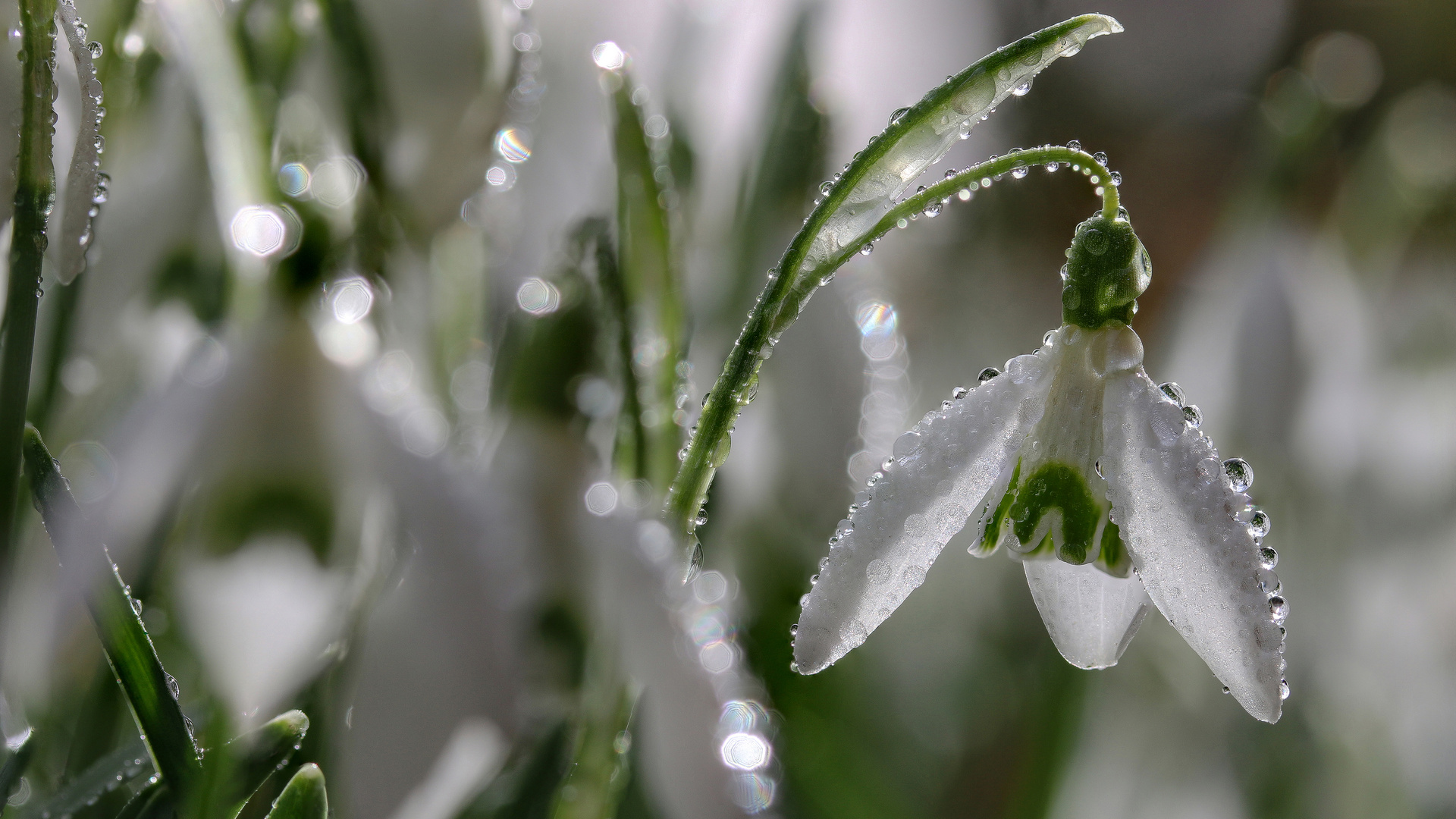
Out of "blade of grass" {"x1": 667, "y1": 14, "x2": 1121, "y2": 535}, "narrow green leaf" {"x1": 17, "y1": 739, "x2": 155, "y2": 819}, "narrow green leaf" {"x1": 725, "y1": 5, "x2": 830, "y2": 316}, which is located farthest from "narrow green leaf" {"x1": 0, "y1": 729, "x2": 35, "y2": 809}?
"narrow green leaf" {"x1": 725, "y1": 5, "x2": 830, "y2": 316}

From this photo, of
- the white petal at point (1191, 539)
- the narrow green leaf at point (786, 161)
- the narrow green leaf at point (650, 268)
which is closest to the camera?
the white petal at point (1191, 539)

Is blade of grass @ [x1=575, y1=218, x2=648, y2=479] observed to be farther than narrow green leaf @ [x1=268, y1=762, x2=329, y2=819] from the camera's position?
Yes

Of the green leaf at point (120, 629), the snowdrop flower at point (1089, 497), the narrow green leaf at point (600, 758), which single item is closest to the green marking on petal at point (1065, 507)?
the snowdrop flower at point (1089, 497)

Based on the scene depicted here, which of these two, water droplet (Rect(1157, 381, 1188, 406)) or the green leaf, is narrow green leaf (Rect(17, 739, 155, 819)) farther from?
water droplet (Rect(1157, 381, 1188, 406))

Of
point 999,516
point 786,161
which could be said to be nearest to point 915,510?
point 999,516

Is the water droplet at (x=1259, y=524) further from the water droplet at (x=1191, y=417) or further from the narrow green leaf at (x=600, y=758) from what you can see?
the narrow green leaf at (x=600, y=758)

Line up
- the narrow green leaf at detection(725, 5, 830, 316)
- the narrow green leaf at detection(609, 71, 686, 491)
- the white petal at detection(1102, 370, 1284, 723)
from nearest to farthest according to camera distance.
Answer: the white petal at detection(1102, 370, 1284, 723)
the narrow green leaf at detection(609, 71, 686, 491)
the narrow green leaf at detection(725, 5, 830, 316)

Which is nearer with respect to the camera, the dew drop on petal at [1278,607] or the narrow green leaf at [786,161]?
the dew drop on petal at [1278,607]
